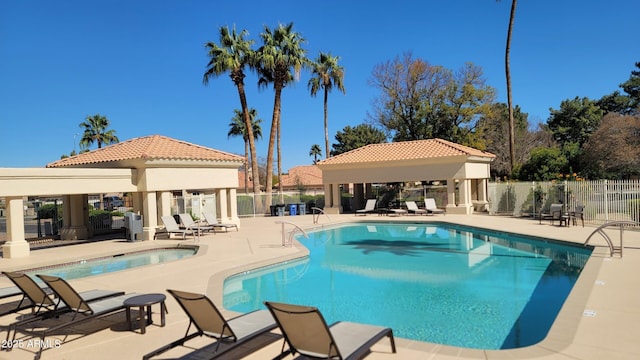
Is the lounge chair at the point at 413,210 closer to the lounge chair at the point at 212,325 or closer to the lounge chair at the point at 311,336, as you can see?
the lounge chair at the point at 212,325

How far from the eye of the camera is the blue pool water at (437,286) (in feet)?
24.4

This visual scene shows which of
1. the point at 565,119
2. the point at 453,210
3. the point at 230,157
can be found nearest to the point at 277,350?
the point at 230,157

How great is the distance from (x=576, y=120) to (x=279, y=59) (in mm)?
36020

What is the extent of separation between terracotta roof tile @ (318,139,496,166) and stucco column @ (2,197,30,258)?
1879cm

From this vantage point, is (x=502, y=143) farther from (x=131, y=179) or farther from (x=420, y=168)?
(x=131, y=179)

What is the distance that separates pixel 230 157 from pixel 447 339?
17.4m

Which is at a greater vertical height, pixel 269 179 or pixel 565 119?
pixel 565 119

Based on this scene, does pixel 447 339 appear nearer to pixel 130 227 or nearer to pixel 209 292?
pixel 209 292

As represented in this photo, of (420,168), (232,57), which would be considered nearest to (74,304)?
(420,168)

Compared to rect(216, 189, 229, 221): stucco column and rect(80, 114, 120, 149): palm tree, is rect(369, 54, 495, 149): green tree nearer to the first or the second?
rect(216, 189, 229, 221): stucco column

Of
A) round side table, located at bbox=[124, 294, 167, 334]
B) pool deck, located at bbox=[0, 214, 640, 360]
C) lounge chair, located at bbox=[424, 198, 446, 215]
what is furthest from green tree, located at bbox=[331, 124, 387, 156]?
round side table, located at bbox=[124, 294, 167, 334]

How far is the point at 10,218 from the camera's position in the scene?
46.9 feet

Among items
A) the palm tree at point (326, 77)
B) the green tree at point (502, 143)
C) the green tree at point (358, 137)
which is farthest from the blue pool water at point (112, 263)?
the green tree at point (358, 137)

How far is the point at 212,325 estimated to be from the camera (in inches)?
201
